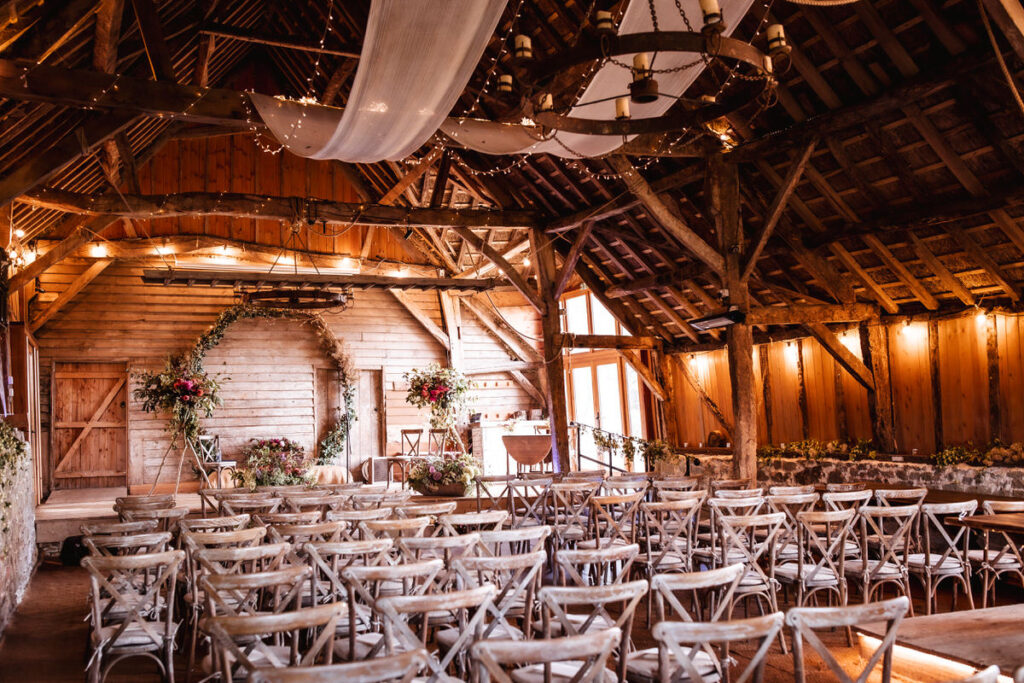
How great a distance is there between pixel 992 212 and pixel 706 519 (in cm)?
425

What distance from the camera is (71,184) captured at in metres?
11.2

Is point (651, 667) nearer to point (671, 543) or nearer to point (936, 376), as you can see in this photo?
point (671, 543)

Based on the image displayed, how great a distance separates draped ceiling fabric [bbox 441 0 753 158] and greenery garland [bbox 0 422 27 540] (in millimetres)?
4217

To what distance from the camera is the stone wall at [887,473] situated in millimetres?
8453

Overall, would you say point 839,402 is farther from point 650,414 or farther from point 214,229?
point 214,229

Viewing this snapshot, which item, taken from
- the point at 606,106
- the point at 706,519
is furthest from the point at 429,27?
the point at 706,519

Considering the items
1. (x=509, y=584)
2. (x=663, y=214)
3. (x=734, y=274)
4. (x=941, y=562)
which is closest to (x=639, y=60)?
(x=509, y=584)

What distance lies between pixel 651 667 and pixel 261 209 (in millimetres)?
8214

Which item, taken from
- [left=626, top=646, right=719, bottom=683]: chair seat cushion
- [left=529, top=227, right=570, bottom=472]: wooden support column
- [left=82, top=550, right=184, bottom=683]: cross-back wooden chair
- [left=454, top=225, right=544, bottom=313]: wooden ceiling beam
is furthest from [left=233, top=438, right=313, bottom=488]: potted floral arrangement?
[left=626, top=646, right=719, bottom=683]: chair seat cushion

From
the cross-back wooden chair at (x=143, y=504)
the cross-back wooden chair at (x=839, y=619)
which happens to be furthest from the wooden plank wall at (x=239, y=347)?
the cross-back wooden chair at (x=839, y=619)

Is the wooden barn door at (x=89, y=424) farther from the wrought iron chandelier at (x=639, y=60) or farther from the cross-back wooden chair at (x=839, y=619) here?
the cross-back wooden chair at (x=839, y=619)

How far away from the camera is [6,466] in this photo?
239 inches

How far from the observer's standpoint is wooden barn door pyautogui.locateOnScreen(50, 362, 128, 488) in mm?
13141

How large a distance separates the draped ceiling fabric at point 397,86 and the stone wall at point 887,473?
15.9 ft
